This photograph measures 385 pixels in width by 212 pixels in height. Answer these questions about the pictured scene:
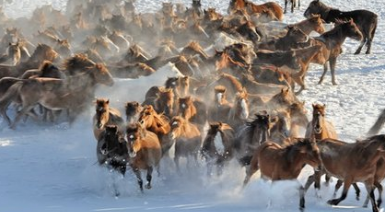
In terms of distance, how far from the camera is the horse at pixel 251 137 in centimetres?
907

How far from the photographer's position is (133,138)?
851 centimetres

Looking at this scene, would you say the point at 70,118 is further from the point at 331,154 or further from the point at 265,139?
the point at 331,154

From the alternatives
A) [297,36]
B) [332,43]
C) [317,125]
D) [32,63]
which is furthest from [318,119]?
[297,36]

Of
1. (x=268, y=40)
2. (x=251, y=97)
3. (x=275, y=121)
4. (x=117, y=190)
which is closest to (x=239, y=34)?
(x=268, y=40)

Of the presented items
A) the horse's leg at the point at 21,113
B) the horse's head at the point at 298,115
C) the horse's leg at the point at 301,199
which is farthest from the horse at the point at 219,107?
the horse's leg at the point at 21,113

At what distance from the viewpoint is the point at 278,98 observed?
10.9 m

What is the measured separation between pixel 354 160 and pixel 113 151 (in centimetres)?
290

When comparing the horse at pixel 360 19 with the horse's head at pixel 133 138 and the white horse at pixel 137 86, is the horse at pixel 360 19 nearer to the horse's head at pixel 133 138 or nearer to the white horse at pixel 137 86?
the white horse at pixel 137 86

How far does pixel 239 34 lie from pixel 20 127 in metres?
6.97

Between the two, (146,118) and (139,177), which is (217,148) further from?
(139,177)

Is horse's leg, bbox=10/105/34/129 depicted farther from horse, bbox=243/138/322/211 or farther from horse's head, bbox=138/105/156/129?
horse, bbox=243/138/322/211

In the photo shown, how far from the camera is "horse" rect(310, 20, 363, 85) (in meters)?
14.8

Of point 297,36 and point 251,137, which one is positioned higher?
point 297,36

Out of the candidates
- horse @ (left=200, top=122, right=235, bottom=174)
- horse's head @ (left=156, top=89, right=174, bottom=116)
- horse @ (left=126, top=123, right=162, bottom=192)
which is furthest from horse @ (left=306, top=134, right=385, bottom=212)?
horse's head @ (left=156, top=89, right=174, bottom=116)
